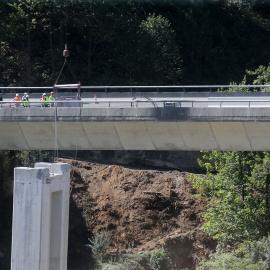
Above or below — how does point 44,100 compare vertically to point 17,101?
above

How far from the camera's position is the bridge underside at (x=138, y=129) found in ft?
85.0

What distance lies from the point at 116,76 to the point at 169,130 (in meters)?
23.5

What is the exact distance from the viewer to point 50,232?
24328 mm

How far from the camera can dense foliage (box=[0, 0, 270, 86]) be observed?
1891 inches

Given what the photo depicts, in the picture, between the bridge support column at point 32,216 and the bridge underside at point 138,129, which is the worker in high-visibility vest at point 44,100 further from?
the bridge support column at point 32,216

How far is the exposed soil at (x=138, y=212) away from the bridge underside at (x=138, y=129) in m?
10.4

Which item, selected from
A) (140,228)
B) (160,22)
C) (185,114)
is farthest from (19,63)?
(185,114)

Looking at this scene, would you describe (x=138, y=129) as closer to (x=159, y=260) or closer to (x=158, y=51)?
(x=159, y=260)

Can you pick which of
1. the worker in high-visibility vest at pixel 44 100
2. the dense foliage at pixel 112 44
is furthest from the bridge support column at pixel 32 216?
the dense foliage at pixel 112 44

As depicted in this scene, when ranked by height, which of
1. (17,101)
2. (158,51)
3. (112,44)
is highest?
(112,44)

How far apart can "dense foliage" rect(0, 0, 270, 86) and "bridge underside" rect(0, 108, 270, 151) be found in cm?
1910

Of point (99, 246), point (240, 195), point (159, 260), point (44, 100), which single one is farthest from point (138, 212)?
point (44, 100)

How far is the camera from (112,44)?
49625 mm

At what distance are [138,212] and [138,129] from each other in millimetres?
11734
